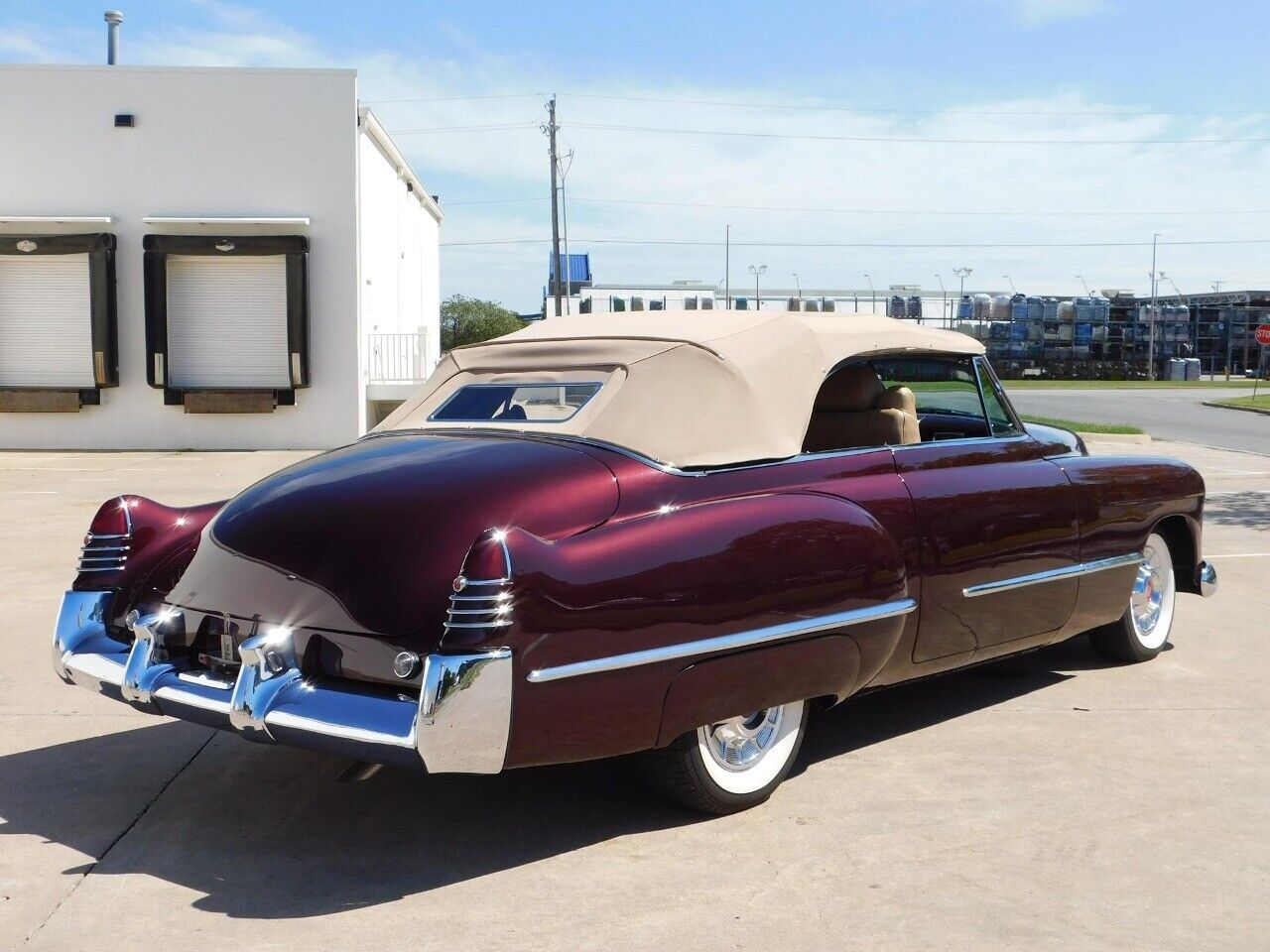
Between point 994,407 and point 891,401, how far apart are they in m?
0.70

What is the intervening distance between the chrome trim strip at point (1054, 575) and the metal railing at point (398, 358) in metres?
16.6

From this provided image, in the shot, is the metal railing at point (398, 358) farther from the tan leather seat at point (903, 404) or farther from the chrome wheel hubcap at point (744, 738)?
the chrome wheel hubcap at point (744, 738)

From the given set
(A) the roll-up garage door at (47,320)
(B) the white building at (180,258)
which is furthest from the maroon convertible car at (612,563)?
(A) the roll-up garage door at (47,320)

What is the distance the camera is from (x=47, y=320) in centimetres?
1973

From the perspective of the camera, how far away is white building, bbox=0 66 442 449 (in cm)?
1942

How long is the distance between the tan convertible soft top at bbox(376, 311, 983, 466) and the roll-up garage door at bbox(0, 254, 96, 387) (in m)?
16.5

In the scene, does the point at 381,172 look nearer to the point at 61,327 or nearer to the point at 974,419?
the point at 61,327

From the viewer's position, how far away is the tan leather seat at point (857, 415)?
4875 mm

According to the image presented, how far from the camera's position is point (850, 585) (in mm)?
4145

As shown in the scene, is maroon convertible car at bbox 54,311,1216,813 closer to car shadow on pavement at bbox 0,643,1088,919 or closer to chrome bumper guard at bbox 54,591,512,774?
chrome bumper guard at bbox 54,591,512,774

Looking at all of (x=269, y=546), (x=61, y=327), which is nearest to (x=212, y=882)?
(x=269, y=546)

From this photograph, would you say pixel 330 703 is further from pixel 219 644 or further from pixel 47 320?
pixel 47 320

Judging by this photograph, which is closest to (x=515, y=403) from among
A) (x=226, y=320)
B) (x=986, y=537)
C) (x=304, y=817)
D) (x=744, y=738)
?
(x=744, y=738)

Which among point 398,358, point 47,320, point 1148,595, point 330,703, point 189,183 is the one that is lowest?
point 1148,595
